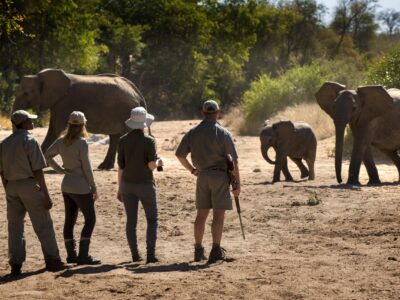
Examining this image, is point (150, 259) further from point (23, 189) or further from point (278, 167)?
point (278, 167)

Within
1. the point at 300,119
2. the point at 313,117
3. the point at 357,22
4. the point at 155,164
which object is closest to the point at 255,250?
the point at 155,164

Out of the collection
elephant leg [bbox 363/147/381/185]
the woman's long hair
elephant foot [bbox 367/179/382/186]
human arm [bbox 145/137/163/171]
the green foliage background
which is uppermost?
the green foliage background

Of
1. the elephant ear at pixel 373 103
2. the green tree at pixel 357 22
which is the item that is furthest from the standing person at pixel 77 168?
the green tree at pixel 357 22

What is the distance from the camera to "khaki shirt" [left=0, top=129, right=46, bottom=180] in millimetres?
8984

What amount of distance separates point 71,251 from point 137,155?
3.93 feet

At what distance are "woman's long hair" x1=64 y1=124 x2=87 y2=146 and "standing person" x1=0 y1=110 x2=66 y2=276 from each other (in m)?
0.45

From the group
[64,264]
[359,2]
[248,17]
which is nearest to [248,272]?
[64,264]

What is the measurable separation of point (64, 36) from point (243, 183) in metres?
21.4

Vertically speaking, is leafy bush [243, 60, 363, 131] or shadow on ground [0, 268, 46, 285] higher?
leafy bush [243, 60, 363, 131]

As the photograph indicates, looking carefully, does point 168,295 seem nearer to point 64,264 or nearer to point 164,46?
point 64,264

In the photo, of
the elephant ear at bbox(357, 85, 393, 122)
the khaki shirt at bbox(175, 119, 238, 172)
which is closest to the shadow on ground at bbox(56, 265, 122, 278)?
the khaki shirt at bbox(175, 119, 238, 172)

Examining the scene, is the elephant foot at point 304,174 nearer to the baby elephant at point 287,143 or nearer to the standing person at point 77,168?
the baby elephant at point 287,143

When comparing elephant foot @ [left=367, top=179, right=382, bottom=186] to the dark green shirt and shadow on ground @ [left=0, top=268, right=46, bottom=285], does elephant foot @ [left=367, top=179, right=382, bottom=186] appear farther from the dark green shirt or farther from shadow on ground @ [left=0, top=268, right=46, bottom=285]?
shadow on ground @ [left=0, top=268, right=46, bottom=285]

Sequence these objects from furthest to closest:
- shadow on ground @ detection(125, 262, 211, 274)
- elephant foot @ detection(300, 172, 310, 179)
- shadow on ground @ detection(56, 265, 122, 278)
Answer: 1. elephant foot @ detection(300, 172, 310, 179)
2. shadow on ground @ detection(125, 262, 211, 274)
3. shadow on ground @ detection(56, 265, 122, 278)
